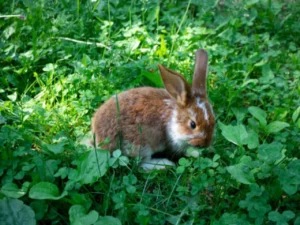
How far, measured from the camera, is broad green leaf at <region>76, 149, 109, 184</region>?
135 inches

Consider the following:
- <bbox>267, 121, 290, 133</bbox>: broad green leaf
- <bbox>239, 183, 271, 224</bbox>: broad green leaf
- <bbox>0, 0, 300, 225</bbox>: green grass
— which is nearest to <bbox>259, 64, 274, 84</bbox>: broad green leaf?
<bbox>0, 0, 300, 225</bbox>: green grass

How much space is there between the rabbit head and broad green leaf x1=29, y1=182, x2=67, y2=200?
46.1 inches

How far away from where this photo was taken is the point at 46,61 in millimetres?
4977

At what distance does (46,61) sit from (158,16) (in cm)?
136

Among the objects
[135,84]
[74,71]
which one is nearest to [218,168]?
[135,84]

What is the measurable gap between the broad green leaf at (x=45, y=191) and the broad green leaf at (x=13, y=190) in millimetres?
70

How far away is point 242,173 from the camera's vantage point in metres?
3.40

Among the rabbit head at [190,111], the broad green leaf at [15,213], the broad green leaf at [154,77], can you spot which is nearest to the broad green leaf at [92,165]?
the broad green leaf at [15,213]

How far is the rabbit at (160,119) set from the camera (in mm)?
3982

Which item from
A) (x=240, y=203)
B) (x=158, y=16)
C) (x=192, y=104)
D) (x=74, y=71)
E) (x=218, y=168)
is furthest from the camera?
(x=158, y=16)

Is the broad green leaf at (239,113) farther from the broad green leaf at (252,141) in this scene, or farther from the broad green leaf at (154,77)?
the broad green leaf at (154,77)

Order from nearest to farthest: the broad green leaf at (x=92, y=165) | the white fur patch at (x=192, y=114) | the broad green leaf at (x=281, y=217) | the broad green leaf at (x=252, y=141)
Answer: the broad green leaf at (x=281, y=217), the broad green leaf at (x=92, y=165), the broad green leaf at (x=252, y=141), the white fur patch at (x=192, y=114)

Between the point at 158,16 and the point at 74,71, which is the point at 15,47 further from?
the point at 158,16

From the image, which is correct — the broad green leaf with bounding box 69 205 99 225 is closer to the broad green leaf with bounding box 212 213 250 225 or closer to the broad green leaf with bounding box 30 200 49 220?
the broad green leaf with bounding box 30 200 49 220
